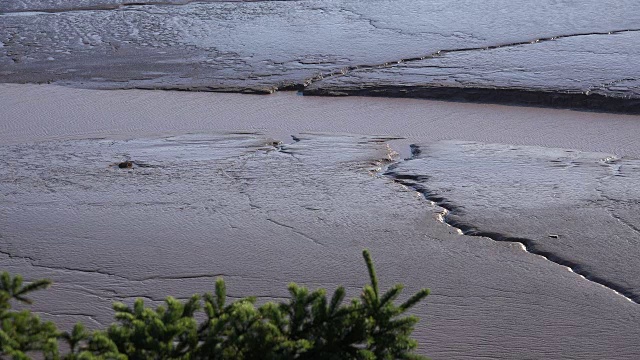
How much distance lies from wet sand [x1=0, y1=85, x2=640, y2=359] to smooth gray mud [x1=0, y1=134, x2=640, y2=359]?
1 centimetres

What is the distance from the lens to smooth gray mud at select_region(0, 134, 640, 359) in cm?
327

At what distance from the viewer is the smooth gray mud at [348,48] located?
21.1 feet

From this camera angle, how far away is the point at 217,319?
215 cm

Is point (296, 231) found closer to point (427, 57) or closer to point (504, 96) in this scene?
point (504, 96)

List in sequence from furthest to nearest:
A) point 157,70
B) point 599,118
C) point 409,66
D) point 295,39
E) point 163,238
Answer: point 295,39
point 157,70
point 409,66
point 599,118
point 163,238

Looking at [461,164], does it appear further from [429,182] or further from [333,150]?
[333,150]

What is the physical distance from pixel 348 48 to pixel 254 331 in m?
5.74

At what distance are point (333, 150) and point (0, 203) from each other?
5.87 ft

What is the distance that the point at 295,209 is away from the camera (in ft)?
14.3

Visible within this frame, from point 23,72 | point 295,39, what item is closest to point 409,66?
point 295,39

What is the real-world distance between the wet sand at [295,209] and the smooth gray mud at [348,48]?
0.32 meters

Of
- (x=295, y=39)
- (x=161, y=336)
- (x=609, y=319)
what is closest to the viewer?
(x=161, y=336)

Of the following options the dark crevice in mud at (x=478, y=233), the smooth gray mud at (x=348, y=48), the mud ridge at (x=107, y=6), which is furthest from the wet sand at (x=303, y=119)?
the mud ridge at (x=107, y=6)

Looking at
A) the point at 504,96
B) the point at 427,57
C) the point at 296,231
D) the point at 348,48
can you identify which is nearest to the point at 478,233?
the point at 296,231
